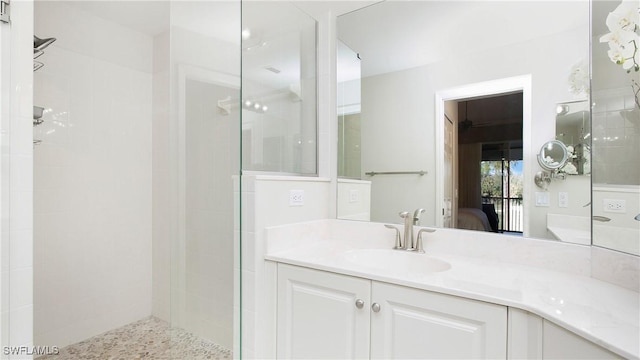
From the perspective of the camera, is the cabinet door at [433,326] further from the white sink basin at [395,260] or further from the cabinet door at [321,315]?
the white sink basin at [395,260]

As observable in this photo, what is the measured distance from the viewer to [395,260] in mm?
1599

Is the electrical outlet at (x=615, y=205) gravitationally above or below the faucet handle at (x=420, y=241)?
above

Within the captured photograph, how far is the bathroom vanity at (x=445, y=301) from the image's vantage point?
0.88m

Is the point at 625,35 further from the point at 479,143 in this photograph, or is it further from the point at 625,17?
the point at 479,143

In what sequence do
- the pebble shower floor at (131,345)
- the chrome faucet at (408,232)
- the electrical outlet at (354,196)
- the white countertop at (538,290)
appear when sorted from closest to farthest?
the white countertop at (538,290) < the chrome faucet at (408,232) < the electrical outlet at (354,196) < the pebble shower floor at (131,345)

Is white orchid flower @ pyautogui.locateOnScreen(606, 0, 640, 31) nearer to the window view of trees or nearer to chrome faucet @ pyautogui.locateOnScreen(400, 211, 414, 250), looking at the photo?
the window view of trees

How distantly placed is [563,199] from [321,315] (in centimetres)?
114

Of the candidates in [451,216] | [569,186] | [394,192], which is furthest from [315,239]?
[569,186]

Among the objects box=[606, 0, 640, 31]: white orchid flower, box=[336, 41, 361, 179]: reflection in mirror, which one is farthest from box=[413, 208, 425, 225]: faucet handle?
box=[606, 0, 640, 31]: white orchid flower

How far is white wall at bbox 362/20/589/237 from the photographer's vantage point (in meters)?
1.36

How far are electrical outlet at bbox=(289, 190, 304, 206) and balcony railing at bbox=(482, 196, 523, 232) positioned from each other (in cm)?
96

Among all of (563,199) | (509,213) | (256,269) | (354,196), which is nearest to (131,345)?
(256,269)

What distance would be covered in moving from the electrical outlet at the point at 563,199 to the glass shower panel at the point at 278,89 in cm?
123
